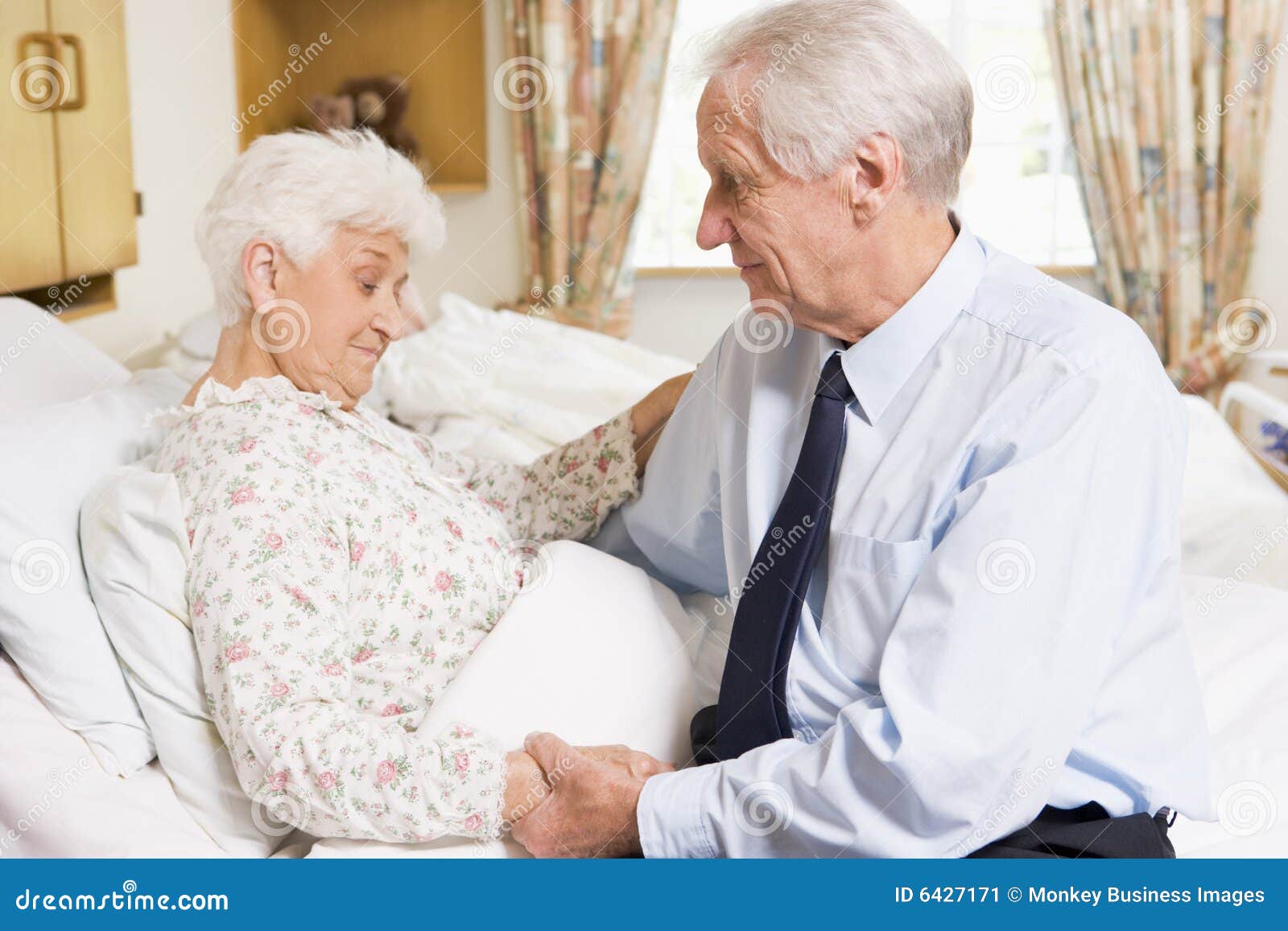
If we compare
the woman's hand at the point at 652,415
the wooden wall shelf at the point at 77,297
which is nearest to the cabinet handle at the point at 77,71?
the wooden wall shelf at the point at 77,297

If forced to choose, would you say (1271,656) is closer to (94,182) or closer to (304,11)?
(94,182)

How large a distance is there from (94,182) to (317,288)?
133 centimetres

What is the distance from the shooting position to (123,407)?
A: 5.11 feet

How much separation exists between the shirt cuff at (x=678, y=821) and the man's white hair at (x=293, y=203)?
2.42 feet

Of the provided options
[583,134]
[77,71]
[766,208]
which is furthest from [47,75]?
[583,134]

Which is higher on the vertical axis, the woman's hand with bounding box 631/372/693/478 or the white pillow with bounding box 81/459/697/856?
the woman's hand with bounding box 631/372/693/478

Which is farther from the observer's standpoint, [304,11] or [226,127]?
[304,11]

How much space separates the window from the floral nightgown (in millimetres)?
3265

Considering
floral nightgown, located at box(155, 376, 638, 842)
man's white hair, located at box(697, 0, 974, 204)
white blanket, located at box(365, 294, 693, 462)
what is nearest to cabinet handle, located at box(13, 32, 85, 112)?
white blanket, located at box(365, 294, 693, 462)

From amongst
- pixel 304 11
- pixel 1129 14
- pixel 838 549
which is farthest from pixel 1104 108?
pixel 838 549

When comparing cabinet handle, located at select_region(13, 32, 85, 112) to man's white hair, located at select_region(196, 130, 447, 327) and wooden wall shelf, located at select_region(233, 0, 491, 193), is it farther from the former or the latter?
wooden wall shelf, located at select_region(233, 0, 491, 193)

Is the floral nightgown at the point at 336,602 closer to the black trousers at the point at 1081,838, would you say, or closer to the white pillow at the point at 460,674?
the white pillow at the point at 460,674

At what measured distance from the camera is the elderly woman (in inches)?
44.0

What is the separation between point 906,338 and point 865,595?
27cm
